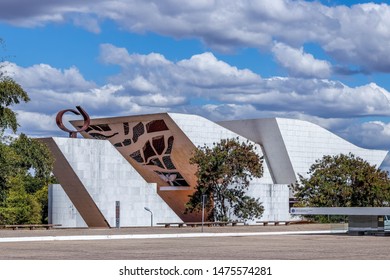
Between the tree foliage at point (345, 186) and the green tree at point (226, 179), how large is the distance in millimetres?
5006

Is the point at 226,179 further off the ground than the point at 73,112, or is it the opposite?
the point at 73,112

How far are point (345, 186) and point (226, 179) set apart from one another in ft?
34.0

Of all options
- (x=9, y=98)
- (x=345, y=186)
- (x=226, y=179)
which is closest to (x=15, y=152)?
(x=9, y=98)

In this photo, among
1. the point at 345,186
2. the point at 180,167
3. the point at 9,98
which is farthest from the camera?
the point at 180,167

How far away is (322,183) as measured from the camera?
67.8 meters

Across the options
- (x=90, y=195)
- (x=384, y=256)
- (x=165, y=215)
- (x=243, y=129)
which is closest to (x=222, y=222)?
(x=165, y=215)

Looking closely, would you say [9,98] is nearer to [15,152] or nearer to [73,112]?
[15,152]

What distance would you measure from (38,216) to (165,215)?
13.7 metres

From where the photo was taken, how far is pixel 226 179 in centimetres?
6412

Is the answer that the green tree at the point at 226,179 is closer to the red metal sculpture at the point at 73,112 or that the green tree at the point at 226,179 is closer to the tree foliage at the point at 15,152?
the red metal sculpture at the point at 73,112

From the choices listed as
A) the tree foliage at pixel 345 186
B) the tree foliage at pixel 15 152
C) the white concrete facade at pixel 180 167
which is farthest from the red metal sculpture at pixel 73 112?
the tree foliage at pixel 345 186

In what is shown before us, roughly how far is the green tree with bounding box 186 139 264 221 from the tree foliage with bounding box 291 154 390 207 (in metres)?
5.01

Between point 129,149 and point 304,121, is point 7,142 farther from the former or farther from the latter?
point 304,121

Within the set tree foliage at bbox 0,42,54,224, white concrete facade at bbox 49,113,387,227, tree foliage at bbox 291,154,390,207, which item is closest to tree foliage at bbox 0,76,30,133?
tree foliage at bbox 0,42,54,224
